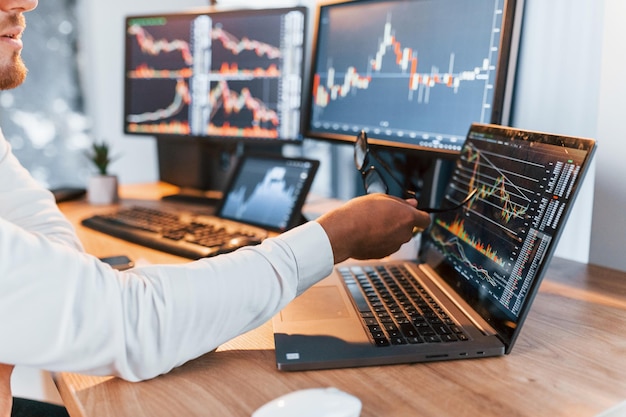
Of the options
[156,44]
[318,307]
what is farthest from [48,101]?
[318,307]

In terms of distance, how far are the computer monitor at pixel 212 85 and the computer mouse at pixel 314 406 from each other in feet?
3.46

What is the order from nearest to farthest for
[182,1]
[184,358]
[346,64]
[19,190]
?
[184,358], [19,190], [346,64], [182,1]

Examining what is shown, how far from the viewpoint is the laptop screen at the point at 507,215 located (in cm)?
68

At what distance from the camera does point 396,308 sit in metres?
0.79

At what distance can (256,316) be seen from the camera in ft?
2.23

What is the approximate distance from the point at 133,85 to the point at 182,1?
2.74 ft

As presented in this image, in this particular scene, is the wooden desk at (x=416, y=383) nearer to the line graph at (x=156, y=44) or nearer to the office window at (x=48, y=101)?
the line graph at (x=156, y=44)

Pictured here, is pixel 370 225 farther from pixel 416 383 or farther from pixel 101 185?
pixel 101 185

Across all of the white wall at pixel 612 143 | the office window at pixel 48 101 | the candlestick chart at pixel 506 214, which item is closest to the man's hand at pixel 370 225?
the candlestick chart at pixel 506 214

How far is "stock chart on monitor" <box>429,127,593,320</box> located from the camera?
26.7 inches

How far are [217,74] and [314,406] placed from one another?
125 cm

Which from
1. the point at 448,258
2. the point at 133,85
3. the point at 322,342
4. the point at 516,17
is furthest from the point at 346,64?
the point at 322,342

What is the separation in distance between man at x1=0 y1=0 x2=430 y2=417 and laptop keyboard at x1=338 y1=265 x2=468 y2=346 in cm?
8

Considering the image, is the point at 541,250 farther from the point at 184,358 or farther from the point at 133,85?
the point at 133,85
